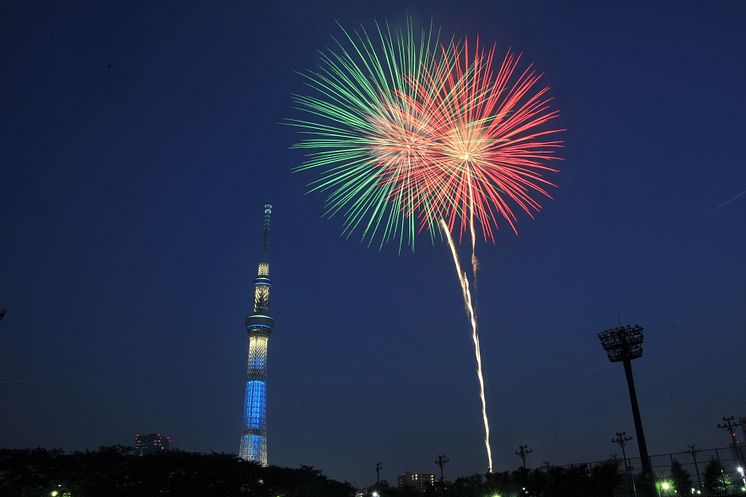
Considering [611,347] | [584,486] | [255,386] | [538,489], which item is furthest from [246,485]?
[255,386]

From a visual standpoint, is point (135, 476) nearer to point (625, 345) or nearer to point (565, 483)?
point (565, 483)

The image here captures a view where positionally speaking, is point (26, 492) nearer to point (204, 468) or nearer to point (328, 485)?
point (204, 468)

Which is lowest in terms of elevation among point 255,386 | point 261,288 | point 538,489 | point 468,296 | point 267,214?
point 538,489

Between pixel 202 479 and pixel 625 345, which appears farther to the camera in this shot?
pixel 202 479

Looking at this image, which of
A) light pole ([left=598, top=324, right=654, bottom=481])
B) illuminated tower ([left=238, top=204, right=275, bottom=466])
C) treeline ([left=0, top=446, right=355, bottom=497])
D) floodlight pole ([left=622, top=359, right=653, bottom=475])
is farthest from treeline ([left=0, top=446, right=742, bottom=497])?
illuminated tower ([left=238, top=204, right=275, bottom=466])

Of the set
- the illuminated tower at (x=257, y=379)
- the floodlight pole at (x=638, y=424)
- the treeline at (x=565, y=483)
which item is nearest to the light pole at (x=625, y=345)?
the floodlight pole at (x=638, y=424)

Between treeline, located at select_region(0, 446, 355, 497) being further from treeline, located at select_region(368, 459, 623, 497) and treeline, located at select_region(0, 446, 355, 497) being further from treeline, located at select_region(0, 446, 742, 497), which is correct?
treeline, located at select_region(368, 459, 623, 497)

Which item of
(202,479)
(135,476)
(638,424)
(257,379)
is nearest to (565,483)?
(638,424)
